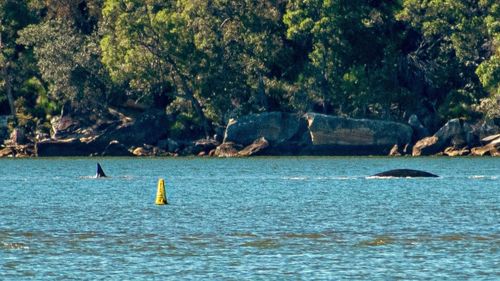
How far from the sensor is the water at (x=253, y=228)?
36438 millimetres

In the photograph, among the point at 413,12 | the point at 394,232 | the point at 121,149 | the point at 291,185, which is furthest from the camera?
the point at 121,149

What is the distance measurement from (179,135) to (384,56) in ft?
68.1

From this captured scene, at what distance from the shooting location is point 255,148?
418ft

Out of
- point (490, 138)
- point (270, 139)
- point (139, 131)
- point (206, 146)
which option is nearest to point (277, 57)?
point (270, 139)

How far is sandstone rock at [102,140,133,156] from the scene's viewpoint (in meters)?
132

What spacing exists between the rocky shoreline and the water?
33401 millimetres

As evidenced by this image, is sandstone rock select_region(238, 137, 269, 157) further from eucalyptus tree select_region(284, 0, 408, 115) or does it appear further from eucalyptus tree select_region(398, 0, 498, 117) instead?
eucalyptus tree select_region(398, 0, 498, 117)

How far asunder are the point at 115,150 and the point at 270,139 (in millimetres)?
15515

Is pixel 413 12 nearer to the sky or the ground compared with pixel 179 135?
nearer to the sky

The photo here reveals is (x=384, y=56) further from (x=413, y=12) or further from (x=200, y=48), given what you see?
(x=200, y=48)

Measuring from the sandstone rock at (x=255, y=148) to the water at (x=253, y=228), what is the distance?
37.0 meters

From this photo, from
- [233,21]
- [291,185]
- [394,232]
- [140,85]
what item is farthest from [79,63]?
[394,232]

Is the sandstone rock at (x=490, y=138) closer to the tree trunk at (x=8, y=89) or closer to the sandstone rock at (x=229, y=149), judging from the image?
the sandstone rock at (x=229, y=149)

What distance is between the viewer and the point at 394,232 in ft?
151
